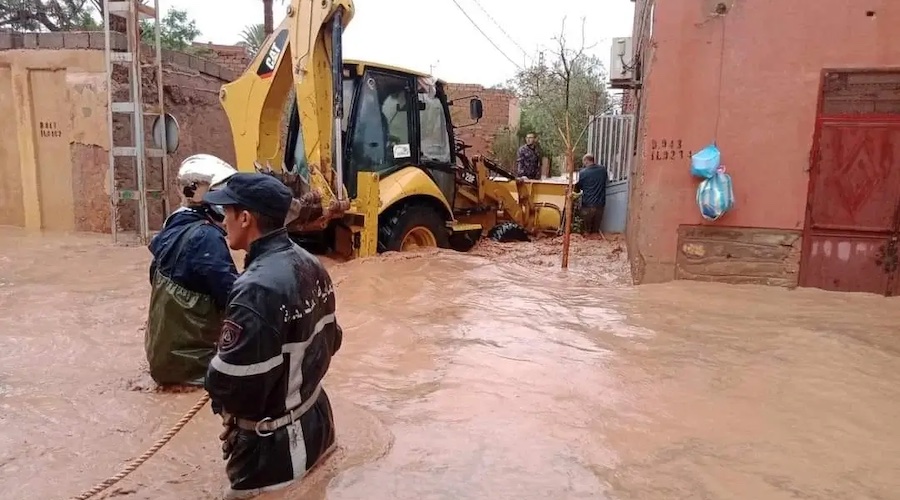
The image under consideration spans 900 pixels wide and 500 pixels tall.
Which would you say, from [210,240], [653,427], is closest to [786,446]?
[653,427]

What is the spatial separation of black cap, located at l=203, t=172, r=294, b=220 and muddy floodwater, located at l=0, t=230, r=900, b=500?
1.09 m

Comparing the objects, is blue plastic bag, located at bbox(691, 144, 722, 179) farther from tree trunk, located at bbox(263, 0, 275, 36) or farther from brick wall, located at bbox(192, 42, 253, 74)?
tree trunk, located at bbox(263, 0, 275, 36)

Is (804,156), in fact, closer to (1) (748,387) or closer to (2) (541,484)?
(1) (748,387)

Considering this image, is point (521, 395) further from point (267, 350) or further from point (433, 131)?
point (433, 131)

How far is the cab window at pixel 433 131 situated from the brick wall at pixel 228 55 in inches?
262

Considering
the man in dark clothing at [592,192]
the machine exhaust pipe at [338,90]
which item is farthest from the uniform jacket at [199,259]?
the man in dark clothing at [592,192]

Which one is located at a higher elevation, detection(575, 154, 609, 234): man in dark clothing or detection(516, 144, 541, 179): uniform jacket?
detection(516, 144, 541, 179): uniform jacket

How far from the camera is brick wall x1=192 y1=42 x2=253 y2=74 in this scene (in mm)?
14500

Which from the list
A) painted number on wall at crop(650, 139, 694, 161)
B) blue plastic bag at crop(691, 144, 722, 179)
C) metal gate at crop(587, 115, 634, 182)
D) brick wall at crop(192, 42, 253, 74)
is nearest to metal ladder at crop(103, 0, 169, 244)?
brick wall at crop(192, 42, 253, 74)

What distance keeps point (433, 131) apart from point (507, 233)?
8.86 ft

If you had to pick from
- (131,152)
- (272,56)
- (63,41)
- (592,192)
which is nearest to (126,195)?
(131,152)

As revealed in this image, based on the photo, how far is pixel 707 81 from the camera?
20.4 ft

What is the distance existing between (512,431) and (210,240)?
1.86 metres

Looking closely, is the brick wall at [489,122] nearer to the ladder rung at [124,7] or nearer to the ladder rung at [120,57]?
the ladder rung at [124,7]
